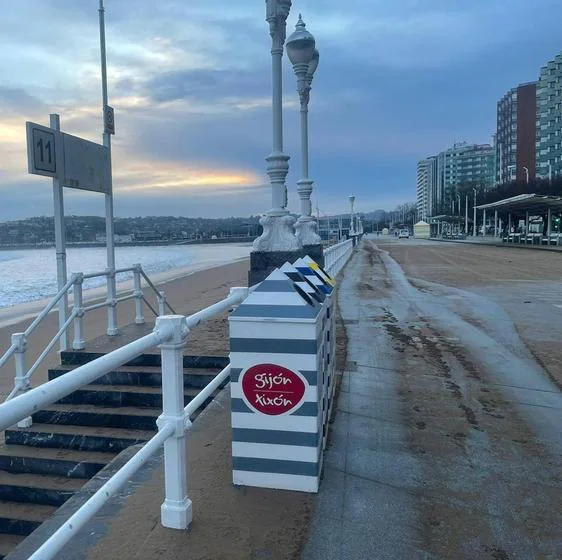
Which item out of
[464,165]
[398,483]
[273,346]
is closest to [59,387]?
[273,346]

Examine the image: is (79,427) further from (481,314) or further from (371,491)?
(481,314)

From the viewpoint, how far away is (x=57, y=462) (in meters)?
5.10

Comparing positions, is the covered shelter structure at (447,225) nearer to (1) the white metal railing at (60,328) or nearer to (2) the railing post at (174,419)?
(1) the white metal railing at (60,328)

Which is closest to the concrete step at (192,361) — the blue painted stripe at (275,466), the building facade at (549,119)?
the blue painted stripe at (275,466)

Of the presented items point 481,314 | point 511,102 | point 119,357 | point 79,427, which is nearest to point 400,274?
point 481,314

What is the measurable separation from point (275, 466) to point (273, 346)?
0.75 metres

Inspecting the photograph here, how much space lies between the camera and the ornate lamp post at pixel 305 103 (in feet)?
33.8

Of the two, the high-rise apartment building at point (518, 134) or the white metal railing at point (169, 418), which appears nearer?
the white metal railing at point (169, 418)

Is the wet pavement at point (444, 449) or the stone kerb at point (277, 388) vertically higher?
the stone kerb at point (277, 388)

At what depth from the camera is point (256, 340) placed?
3.11m

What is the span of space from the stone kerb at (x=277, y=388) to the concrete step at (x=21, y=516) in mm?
2360

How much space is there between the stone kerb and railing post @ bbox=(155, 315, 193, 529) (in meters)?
0.45

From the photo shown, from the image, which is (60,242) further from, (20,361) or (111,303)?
(20,361)

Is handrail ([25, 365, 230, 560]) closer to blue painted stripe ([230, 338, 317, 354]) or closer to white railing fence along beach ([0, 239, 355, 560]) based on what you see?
white railing fence along beach ([0, 239, 355, 560])
